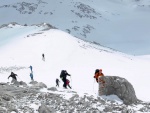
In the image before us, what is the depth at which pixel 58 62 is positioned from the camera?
61719mm

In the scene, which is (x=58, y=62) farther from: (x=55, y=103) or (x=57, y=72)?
(x=55, y=103)

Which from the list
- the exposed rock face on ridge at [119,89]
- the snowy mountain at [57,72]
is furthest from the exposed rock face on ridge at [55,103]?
the exposed rock face on ridge at [119,89]

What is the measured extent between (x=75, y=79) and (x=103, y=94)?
2035 cm

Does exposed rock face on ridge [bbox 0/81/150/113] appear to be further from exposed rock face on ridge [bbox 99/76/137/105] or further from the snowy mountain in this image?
exposed rock face on ridge [bbox 99/76/137/105]

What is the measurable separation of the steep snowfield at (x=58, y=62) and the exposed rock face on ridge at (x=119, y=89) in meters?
14.1

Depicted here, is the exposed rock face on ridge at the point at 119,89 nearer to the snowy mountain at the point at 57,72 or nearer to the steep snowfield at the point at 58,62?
the snowy mountain at the point at 57,72

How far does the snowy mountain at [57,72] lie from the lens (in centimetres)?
2070

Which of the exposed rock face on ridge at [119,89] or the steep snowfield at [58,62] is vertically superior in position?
the steep snowfield at [58,62]

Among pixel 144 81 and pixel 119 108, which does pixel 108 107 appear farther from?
pixel 144 81

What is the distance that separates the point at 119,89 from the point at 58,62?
39468mm

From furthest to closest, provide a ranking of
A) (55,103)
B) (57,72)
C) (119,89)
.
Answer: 1. (57,72)
2. (119,89)
3. (55,103)

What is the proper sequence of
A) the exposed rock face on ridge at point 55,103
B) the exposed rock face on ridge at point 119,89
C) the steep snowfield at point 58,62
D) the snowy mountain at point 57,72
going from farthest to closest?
the steep snowfield at point 58,62, the exposed rock face on ridge at point 119,89, the snowy mountain at point 57,72, the exposed rock face on ridge at point 55,103

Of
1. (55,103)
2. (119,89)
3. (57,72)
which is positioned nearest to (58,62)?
(57,72)

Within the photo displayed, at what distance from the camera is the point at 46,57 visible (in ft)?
217
